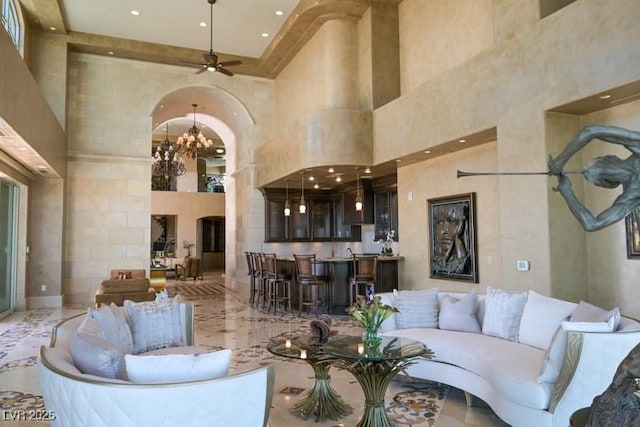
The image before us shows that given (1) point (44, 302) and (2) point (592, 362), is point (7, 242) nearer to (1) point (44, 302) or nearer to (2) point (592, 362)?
(1) point (44, 302)

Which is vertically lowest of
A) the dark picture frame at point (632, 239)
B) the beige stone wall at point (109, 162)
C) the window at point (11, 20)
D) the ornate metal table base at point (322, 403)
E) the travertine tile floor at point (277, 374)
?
the travertine tile floor at point (277, 374)

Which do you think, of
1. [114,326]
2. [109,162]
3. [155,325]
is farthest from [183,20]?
[114,326]

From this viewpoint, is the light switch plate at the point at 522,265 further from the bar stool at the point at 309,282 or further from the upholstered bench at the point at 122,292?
the upholstered bench at the point at 122,292

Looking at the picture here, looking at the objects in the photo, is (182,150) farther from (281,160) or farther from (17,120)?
(17,120)

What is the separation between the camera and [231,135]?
1380 centimetres

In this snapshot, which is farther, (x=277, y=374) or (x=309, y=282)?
(x=309, y=282)

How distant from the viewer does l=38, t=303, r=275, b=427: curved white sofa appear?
213cm

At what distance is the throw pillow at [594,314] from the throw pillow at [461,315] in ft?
3.63

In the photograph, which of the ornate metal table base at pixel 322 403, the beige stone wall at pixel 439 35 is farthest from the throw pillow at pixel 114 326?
the beige stone wall at pixel 439 35

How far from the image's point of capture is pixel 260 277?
977cm

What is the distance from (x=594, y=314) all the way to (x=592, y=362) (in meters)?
0.61

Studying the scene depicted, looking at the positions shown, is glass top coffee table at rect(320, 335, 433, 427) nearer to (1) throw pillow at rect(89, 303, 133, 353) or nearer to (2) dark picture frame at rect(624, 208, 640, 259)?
(1) throw pillow at rect(89, 303, 133, 353)

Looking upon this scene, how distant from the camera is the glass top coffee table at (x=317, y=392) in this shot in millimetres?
3660

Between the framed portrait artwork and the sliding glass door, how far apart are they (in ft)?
25.7
